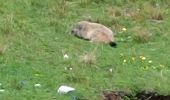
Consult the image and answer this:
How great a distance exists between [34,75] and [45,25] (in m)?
1.88

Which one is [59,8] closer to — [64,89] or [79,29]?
[79,29]

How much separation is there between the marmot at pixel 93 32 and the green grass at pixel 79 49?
130 mm

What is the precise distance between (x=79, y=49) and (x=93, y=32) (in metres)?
0.53

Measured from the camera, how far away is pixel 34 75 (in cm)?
590

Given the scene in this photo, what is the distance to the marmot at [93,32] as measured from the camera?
7.24 metres

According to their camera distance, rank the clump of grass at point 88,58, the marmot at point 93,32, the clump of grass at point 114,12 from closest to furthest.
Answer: the clump of grass at point 88,58 < the marmot at point 93,32 < the clump of grass at point 114,12


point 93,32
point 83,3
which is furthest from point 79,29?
point 83,3

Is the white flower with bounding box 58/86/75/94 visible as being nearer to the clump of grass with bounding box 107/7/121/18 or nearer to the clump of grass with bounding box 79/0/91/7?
the clump of grass with bounding box 107/7/121/18

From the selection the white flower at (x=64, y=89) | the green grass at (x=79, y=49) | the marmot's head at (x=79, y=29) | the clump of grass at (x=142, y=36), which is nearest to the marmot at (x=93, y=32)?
the marmot's head at (x=79, y=29)

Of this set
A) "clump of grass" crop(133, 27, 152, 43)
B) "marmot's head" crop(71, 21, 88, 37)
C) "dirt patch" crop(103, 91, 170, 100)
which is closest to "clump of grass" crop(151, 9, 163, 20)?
"clump of grass" crop(133, 27, 152, 43)

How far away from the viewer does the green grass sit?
579 cm

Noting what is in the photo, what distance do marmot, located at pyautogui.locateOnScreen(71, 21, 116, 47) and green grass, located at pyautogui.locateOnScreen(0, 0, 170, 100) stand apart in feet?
0.43

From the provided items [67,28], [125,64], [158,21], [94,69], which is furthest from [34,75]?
[158,21]

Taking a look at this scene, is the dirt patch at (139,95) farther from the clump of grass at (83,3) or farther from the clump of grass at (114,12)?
the clump of grass at (83,3)
